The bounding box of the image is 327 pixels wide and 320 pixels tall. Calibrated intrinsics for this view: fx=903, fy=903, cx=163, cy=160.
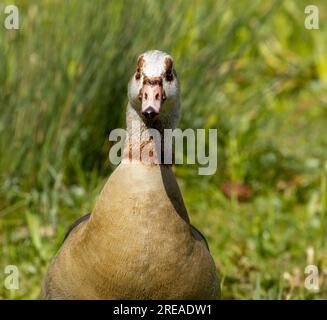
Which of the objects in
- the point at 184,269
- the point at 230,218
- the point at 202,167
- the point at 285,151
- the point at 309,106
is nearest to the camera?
the point at 184,269

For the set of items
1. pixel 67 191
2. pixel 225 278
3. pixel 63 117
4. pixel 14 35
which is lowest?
pixel 225 278

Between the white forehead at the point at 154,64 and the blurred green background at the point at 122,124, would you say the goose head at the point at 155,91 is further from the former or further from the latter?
the blurred green background at the point at 122,124

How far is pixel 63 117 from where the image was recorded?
469cm

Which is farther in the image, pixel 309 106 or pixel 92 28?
pixel 309 106

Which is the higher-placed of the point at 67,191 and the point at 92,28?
the point at 92,28

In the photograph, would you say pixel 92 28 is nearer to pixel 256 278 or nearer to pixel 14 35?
pixel 14 35

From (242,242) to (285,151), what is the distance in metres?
1.27

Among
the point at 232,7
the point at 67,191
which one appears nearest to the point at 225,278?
the point at 67,191

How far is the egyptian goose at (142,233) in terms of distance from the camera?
2969 millimetres

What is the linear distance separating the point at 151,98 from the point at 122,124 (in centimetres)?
208

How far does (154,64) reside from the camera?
2.98 meters

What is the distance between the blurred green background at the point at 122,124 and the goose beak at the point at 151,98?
1257mm

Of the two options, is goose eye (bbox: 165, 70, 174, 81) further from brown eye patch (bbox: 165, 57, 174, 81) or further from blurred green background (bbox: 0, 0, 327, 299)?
blurred green background (bbox: 0, 0, 327, 299)

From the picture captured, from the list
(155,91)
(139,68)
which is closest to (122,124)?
(139,68)
